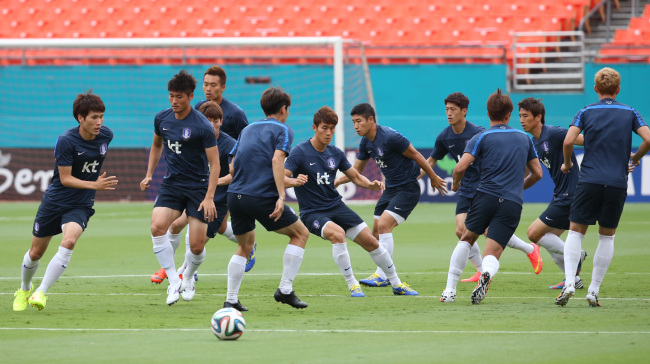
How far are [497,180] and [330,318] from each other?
1.99 metres

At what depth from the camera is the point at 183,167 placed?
8820 millimetres

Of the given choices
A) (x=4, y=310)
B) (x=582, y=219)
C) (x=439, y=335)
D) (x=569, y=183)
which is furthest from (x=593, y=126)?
(x=4, y=310)

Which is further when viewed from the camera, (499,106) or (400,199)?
(400,199)

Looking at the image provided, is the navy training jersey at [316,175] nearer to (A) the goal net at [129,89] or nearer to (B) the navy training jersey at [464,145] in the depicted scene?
(B) the navy training jersey at [464,145]

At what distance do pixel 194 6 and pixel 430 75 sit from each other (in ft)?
Result: 25.9

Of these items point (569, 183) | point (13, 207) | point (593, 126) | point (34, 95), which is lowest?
point (13, 207)

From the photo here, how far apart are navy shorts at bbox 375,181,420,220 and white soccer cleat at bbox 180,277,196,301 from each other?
2474mm

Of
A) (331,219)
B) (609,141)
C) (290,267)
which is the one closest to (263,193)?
(290,267)

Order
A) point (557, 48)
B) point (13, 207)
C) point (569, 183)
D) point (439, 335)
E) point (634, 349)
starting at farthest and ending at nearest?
point (557, 48)
point (13, 207)
point (569, 183)
point (439, 335)
point (634, 349)

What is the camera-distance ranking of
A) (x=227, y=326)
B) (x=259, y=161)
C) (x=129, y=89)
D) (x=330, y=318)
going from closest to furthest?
(x=227, y=326)
(x=330, y=318)
(x=259, y=161)
(x=129, y=89)

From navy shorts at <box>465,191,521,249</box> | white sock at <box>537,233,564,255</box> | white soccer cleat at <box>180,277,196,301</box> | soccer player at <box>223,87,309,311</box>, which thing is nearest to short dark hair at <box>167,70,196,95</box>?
soccer player at <box>223,87,309,311</box>

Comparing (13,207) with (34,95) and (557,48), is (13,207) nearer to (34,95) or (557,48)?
(34,95)

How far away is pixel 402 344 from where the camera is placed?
6.45 m

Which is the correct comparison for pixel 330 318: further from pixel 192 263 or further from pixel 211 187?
pixel 192 263
